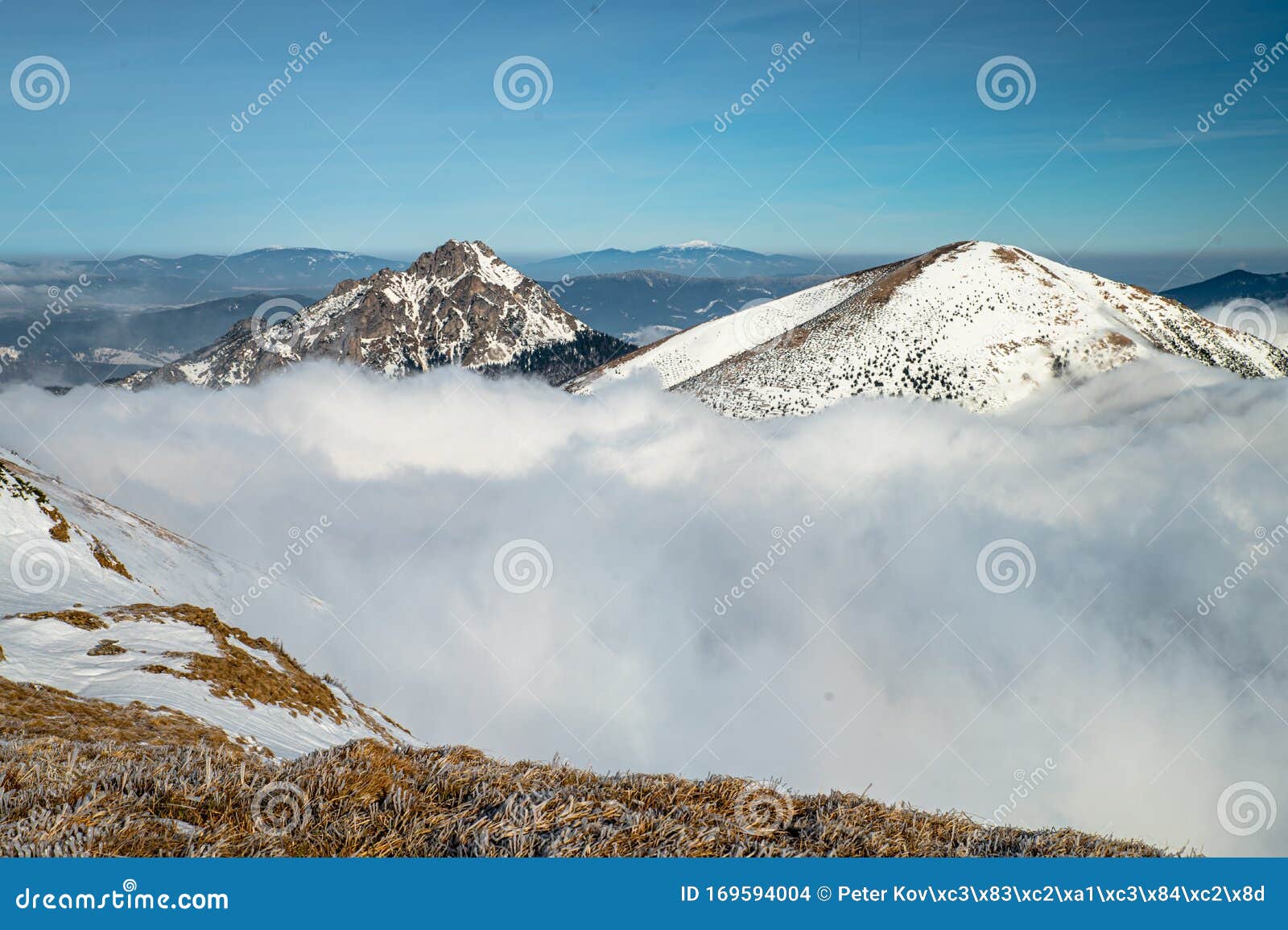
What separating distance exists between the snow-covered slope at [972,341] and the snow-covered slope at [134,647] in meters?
147

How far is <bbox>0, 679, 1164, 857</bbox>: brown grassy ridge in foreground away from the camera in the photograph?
5.15 m

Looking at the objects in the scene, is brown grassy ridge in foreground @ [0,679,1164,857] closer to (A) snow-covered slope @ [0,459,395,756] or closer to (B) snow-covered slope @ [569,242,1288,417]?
(A) snow-covered slope @ [0,459,395,756]

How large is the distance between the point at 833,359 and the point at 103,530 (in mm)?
149853

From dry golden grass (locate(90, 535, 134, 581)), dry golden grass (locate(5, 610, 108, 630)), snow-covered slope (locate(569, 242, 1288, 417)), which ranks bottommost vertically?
dry golden grass (locate(90, 535, 134, 581))

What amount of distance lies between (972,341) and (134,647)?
555ft

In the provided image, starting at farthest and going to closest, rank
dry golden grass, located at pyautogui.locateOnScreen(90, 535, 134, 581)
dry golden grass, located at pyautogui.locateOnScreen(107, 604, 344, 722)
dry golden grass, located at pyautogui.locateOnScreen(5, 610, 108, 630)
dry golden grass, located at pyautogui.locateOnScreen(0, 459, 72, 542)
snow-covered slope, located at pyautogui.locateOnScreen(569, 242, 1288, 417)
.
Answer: snow-covered slope, located at pyautogui.locateOnScreen(569, 242, 1288, 417), dry golden grass, located at pyautogui.locateOnScreen(90, 535, 134, 581), dry golden grass, located at pyautogui.locateOnScreen(0, 459, 72, 542), dry golden grass, located at pyautogui.locateOnScreen(5, 610, 108, 630), dry golden grass, located at pyautogui.locateOnScreen(107, 604, 344, 722)

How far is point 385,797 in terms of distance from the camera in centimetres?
588

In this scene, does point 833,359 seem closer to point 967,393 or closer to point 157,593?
point 967,393

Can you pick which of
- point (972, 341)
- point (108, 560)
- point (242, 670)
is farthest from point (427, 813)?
point (972, 341)

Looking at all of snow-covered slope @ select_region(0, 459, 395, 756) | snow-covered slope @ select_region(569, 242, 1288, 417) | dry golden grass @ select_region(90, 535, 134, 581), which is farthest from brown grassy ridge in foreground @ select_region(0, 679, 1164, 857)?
snow-covered slope @ select_region(569, 242, 1288, 417)

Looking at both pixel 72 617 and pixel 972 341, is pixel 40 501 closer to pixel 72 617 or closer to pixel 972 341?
pixel 72 617

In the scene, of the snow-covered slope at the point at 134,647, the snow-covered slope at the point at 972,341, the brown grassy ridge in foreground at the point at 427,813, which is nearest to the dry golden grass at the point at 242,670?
the snow-covered slope at the point at 134,647

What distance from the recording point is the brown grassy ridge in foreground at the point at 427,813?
515 centimetres

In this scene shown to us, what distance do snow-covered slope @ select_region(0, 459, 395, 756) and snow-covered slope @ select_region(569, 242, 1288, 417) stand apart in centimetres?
14656
